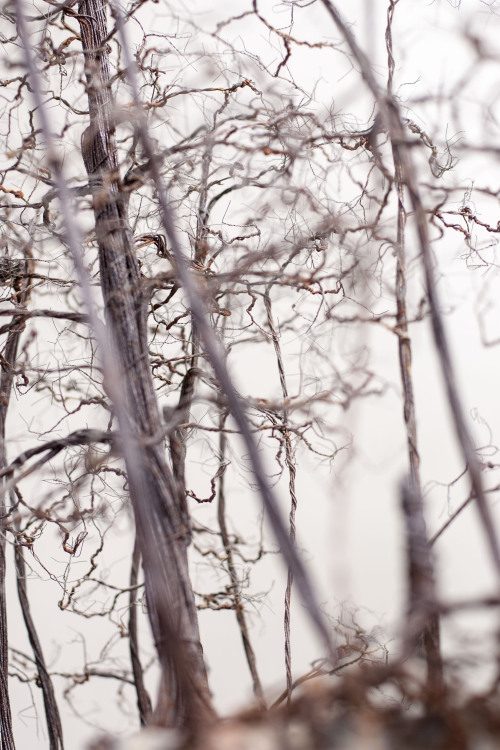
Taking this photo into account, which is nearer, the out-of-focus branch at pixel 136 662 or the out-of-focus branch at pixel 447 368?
the out-of-focus branch at pixel 447 368

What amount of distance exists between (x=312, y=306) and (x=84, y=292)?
43 cm

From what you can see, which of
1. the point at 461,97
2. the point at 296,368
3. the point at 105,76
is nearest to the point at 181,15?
the point at 105,76

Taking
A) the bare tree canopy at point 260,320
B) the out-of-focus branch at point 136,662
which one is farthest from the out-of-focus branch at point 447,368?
the out-of-focus branch at point 136,662

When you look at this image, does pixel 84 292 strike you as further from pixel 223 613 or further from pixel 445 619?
pixel 223 613

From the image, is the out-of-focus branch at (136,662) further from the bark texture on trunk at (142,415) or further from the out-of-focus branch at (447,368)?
the out-of-focus branch at (447,368)

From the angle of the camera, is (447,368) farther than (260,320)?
No

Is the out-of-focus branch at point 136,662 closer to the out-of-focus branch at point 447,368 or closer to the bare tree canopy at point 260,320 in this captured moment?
the bare tree canopy at point 260,320

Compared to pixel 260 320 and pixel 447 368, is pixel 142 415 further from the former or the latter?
pixel 260 320

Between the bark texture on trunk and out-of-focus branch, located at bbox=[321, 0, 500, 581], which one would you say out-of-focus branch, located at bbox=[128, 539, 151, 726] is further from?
out-of-focus branch, located at bbox=[321, 0, 500, 581]

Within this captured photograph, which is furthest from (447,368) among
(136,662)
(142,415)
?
(136,662)

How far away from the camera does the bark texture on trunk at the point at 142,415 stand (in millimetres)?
276

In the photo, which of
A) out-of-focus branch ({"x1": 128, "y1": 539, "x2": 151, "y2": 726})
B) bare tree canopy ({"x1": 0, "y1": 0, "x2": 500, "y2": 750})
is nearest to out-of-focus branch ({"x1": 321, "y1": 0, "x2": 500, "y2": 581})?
bare tree canopy ({"x1": 0, "y1": 0, "x2": 500, "y2": 750})

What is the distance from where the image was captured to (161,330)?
0.57m

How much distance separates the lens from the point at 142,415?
32cm
